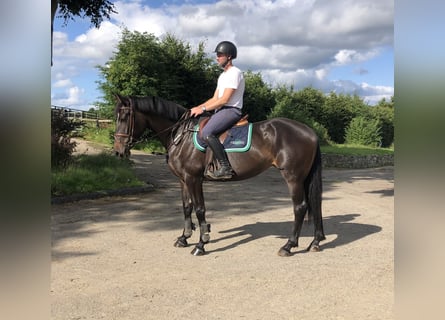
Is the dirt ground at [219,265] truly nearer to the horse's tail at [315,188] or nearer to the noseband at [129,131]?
the horse's tail at [315,188]

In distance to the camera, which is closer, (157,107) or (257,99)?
(157,107)

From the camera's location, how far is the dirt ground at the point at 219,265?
3527mm

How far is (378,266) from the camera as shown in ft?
15.2

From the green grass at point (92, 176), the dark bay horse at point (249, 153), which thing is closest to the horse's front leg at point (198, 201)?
the dark bay horse at point (249, 153)

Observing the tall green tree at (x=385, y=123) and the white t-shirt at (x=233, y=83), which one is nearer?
the white t-shirt at (x=233, y=83)

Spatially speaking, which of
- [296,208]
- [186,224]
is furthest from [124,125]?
[296,208]

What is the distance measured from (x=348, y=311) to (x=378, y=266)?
1447 millimetres

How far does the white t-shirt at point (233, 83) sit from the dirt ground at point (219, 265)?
2.11 metres

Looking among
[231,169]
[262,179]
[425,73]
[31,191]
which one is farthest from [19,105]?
[262,179]

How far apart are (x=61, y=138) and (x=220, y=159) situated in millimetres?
7096

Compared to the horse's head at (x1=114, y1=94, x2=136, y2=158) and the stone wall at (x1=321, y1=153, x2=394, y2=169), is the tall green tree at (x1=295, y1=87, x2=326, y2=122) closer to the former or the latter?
the stone wall at (x1=321, y1=153, x2=394, y2=169)

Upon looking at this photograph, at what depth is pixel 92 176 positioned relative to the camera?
30.9 feet

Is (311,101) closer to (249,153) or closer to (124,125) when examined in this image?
(249,153)

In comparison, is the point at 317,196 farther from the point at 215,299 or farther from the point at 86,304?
the point at 86,304
